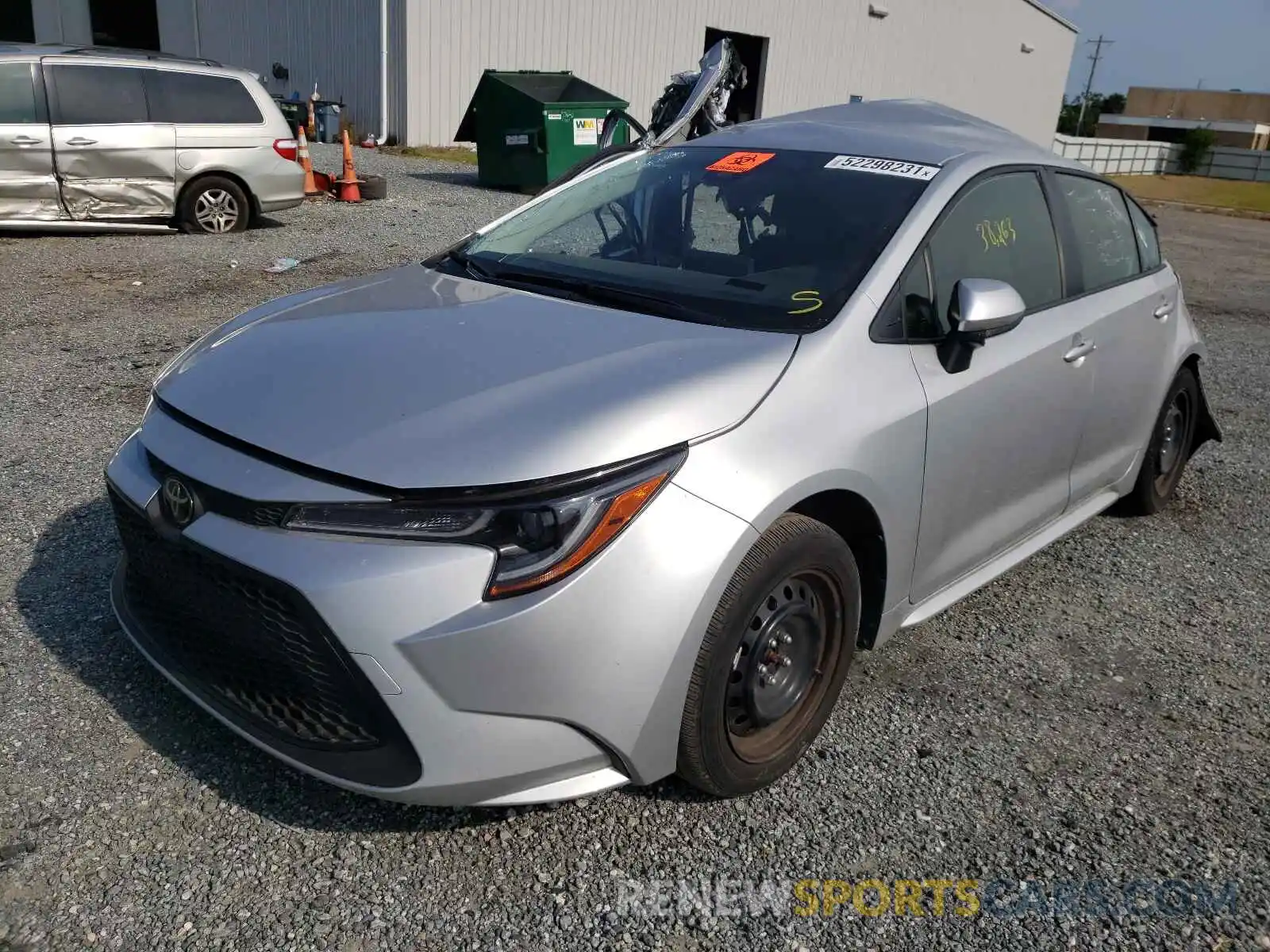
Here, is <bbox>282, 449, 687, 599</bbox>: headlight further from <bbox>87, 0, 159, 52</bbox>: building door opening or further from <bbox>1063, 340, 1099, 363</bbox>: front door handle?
<bbox>87, 0, 159, 52</bbox>: building door opening

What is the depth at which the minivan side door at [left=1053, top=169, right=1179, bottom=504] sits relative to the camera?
393cm

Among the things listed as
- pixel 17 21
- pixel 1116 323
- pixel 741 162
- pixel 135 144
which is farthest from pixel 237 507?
pixel 17 21

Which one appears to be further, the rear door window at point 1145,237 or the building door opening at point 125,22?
the building door opening at point 125,22

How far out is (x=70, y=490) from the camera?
4406 millimetres

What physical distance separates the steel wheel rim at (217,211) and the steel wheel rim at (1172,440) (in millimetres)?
8961

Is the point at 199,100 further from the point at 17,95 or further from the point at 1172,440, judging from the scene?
the point at 1172,440

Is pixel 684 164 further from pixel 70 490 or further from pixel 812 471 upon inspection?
pixel 70 490

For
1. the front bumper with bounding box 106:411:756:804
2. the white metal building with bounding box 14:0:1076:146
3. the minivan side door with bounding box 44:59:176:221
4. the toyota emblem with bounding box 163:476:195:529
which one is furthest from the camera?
the white metal building with bounding box 14:0:1076:146

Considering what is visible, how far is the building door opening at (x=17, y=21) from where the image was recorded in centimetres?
2373

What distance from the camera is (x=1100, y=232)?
4.17m

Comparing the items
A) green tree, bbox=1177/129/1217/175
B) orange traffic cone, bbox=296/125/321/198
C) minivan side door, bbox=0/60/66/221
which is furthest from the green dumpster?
green tree, bbox=1177/129/1217/175

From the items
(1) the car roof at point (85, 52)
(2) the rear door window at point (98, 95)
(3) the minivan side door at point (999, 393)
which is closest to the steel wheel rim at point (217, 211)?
(2) the rear door window at point (98, 95)

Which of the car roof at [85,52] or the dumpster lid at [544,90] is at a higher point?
the car roof at [85,52]

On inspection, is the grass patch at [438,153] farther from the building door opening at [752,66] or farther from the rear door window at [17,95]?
the rear door window at [17,95]
